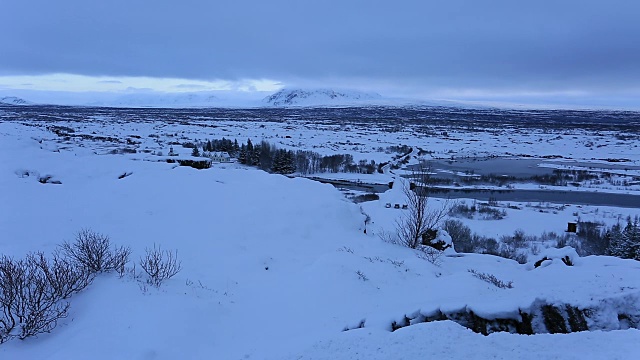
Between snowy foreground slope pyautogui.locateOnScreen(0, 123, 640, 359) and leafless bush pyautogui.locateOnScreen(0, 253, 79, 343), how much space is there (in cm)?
25

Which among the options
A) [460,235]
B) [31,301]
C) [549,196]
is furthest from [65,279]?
[549,196]

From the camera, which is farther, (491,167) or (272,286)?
(491,167)

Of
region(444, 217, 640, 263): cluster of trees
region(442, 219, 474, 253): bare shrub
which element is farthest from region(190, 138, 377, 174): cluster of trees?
region(444, 217, 640, 263): cluster of trees

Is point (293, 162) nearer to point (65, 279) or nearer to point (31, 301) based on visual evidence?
point (65, 279)

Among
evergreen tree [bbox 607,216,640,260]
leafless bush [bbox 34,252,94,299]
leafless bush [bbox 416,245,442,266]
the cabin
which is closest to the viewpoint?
leafless bush [bbox 34,252,94,299]

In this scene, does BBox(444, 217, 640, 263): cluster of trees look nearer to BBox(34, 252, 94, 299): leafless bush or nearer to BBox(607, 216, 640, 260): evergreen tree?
BBox(607, 216, 640, 260): evergreen tree

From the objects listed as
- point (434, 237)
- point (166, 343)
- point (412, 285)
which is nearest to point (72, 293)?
point (166, 343)

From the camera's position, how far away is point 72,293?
8891 mm

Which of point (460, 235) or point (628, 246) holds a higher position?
point (628, 246)

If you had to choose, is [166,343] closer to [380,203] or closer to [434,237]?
[434,237]

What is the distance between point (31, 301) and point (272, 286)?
18.5 ft

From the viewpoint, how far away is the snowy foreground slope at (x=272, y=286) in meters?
6.12

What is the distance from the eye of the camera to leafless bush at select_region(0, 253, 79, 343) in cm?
753

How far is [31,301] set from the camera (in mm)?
7676
